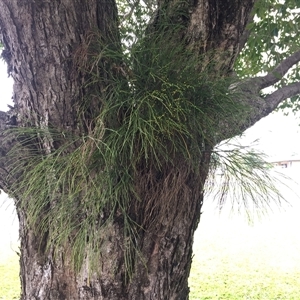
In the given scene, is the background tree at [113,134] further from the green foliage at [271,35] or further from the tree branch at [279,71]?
the green foliage at [271,35]

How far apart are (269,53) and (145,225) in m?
1.36

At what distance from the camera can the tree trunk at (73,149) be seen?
2.27 ft

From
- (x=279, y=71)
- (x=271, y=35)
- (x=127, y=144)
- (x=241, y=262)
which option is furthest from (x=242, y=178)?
(x=241, y=262)

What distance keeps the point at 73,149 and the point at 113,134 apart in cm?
12

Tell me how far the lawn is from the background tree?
1484 millimetres

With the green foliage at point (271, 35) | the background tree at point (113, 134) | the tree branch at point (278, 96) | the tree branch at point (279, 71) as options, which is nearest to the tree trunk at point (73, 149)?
the background tree at point (113, 134)

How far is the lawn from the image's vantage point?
9.37 feet

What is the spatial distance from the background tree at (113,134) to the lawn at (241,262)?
1484mm

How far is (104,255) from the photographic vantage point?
0.73 m

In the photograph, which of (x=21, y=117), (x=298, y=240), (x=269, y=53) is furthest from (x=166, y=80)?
(x=298, y=240)

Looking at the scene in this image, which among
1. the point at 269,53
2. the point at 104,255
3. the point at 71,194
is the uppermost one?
the point at 269,53

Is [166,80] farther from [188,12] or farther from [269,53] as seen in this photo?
[269,53]

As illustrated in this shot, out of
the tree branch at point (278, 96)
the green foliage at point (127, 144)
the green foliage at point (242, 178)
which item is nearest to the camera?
the green foliage at point (127, 144)

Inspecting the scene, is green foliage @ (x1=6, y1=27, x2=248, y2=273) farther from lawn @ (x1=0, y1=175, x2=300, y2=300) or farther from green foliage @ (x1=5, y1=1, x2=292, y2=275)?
lawn @ (x1=0, y1=175, x2=300, y2=300)
